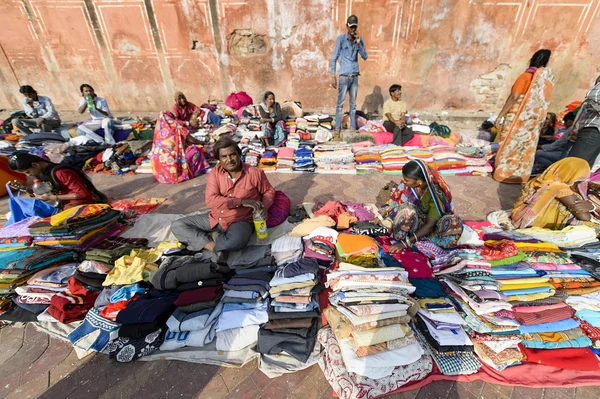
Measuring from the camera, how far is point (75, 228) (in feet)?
9.42

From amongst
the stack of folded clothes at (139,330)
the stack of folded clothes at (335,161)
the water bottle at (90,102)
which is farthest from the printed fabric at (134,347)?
the water bottle at (90,102)

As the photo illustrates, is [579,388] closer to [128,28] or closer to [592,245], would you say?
[592,245]

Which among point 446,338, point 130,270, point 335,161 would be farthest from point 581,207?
point 130,270

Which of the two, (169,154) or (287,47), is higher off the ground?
(287,47)

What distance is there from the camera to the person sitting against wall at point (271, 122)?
649 cm

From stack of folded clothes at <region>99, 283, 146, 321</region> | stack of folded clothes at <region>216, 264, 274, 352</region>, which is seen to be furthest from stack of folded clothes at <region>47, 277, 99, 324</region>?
stack of folded clothes at <region>216, 264, 274, 352</region>

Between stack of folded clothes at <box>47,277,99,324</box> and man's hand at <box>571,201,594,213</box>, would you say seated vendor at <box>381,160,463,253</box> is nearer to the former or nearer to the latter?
man's hand at <box>571,201,594,213</box>

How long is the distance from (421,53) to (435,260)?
24.4 ft

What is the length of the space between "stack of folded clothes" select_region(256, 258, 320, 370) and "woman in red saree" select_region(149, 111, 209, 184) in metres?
3.80

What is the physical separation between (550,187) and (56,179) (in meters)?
6.09

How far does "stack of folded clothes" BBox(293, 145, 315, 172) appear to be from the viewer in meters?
5.54

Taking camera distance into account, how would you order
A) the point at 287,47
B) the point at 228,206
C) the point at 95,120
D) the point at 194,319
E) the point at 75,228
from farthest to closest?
1. the point at 287,47
2. the point at 95,120
3. the point at 228,206
4. the point at 75,228
5. the point at 194,319

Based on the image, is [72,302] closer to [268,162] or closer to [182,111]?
[268,162]

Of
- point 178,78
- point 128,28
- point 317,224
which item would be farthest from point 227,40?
point 317,224
